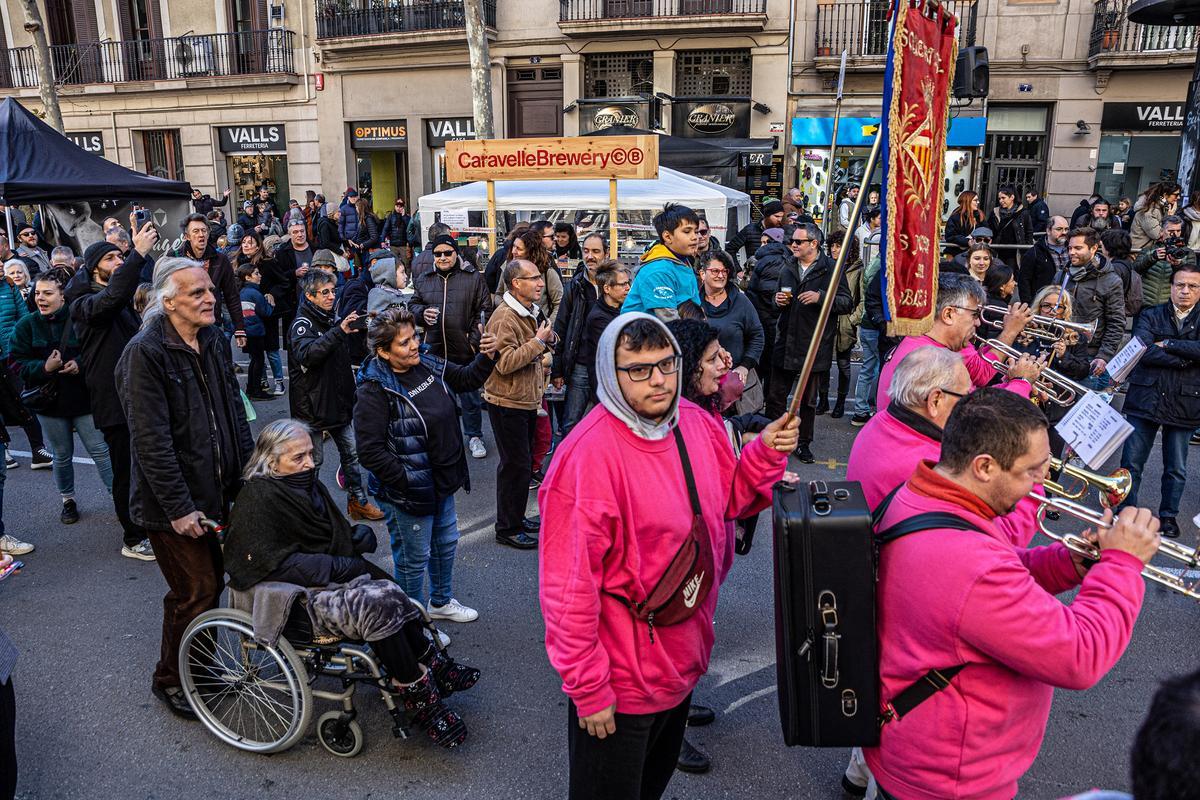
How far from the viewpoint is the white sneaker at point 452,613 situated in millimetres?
4688

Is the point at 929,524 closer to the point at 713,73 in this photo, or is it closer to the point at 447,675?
the point at 447,675

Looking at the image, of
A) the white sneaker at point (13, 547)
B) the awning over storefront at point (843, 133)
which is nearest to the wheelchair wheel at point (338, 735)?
the white sneaker at point (13, 547)

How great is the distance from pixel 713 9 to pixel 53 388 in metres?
17.5

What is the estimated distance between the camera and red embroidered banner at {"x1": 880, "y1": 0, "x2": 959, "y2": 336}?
108 inches

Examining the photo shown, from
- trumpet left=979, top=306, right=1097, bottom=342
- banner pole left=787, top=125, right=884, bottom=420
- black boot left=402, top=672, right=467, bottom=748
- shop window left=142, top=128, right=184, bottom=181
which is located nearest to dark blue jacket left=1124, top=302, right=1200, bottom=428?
trumpet left=979, top=306, right=1097, bottom=342

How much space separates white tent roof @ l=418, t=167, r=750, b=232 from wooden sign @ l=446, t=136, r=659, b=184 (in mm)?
1771

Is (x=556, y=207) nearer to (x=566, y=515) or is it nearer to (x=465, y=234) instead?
(x=465, y=234)

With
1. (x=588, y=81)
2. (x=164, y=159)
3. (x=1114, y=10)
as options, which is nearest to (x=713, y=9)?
(x=588, y=81)

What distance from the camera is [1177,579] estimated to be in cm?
238

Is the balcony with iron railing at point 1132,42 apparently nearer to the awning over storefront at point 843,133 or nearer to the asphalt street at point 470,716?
the awning over storefront at point 843,133

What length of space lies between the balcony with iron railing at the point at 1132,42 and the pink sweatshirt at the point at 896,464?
18516 millimetres

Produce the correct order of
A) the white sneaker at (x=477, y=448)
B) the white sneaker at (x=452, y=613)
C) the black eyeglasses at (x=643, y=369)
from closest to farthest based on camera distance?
the black eyeglasses at (x=643, y=369) → the white sneaker at (x=452, y=613) → the white sneaker at (x=477, y=448)

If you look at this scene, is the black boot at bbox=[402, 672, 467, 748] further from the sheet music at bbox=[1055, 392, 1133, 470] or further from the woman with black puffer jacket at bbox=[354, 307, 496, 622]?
the sheet music at bbox=[1055, 392, 1133, 470]

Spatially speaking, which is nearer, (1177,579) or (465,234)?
(1177,579)
